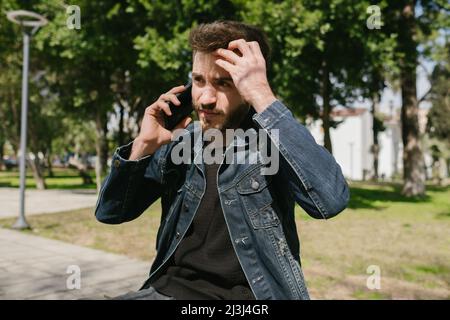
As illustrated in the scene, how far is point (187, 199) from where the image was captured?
6.49 ft

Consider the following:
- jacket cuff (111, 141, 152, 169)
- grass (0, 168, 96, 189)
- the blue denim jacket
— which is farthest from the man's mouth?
grass (0, 168, 96, 189)

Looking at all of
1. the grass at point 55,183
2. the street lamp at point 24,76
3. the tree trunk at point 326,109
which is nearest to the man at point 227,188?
the street lamp at point 24,76

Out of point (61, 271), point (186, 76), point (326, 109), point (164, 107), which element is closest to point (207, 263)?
point (164, 107)

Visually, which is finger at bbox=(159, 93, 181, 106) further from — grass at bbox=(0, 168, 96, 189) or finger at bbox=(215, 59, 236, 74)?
grass at bbox=(0, 168, 96, 189)

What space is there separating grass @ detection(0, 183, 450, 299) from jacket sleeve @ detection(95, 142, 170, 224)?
3892 mm

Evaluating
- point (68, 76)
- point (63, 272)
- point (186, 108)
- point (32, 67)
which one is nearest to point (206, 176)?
point (186, 108)

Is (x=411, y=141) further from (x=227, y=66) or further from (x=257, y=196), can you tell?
(x=227, y=66)

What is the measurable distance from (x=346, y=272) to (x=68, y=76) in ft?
58.9

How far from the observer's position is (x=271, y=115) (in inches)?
65.6

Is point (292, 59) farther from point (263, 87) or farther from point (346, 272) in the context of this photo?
point (263, 87)

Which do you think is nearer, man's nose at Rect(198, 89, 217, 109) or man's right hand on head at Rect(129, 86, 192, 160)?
man's nose at Rect(198, 89, 217, 109)

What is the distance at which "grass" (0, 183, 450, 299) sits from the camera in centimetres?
592

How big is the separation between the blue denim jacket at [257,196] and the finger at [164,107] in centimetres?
17

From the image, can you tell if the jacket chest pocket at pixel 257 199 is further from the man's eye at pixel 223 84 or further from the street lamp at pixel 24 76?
the street lamp at pixel 24 76
